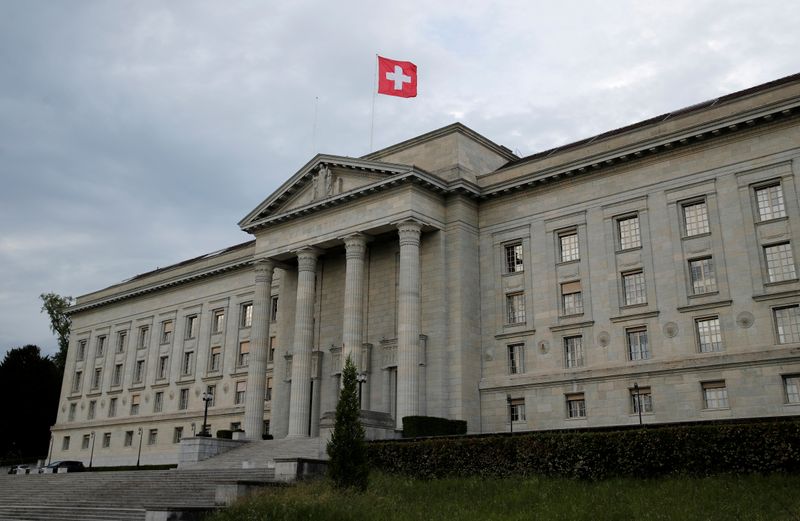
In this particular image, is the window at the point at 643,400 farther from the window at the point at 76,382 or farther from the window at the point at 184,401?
the window at the point at 76,382

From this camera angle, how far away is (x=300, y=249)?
46688mm

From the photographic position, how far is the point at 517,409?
40531 millimetres

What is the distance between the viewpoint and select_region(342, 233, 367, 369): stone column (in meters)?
42.1

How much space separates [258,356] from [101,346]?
31120mm

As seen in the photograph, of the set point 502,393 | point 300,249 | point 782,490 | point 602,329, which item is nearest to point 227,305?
point 300,249

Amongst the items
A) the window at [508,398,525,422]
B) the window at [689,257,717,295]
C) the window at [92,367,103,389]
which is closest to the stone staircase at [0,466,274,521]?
the window at [508,398,525,422]

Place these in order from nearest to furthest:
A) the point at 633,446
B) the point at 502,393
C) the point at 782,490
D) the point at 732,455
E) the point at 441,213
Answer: the point at 782,490, the point at 732,455, the point at 633,446, the point at 502,393, the point at 441,213

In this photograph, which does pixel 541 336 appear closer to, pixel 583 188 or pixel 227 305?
pixel 583 188

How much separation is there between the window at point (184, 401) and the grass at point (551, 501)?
1449 inches

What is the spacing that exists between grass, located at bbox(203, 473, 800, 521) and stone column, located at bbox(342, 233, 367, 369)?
15878 millimetres

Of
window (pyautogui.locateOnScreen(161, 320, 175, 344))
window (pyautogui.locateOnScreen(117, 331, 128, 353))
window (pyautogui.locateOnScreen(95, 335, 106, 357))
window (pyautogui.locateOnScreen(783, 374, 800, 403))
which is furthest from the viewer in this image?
window (pyautogui.locateOnScreen(95, 335, 106, 357))

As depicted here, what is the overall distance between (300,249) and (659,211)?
20.6 metres

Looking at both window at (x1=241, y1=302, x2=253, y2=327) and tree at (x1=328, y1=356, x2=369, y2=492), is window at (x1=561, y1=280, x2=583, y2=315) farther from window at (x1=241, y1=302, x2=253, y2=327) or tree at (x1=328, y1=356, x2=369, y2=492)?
window at (x1=241, y1=302, x2=253, y2=327)

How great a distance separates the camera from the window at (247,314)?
194ft
